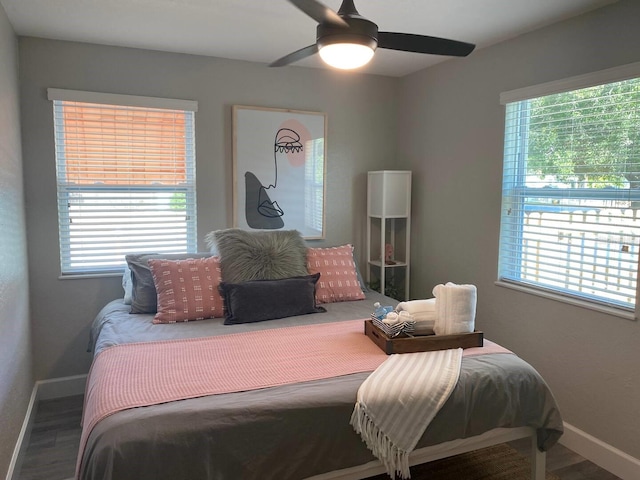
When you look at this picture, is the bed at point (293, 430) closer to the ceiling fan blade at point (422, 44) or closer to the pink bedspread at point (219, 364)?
the pink bedspread at point (219, 364)

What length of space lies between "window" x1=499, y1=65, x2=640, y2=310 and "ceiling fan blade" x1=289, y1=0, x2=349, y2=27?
1595 millimetres

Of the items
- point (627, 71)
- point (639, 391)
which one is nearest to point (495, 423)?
point (639, 391)

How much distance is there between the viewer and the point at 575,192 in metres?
2.65

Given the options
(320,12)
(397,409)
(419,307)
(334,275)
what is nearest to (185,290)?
(334,275)

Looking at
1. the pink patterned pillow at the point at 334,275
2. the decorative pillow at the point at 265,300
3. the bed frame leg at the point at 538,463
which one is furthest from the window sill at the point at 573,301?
the decorative pillow at the point at 265,300

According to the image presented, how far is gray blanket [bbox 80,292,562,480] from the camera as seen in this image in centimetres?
155

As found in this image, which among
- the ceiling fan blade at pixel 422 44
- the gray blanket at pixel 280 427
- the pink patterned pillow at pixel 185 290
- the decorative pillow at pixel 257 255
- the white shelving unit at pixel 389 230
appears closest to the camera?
the gray blanket at pixel 280 427

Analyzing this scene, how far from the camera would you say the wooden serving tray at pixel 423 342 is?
2211 mm

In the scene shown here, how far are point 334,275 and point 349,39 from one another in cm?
183

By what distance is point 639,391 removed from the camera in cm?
235

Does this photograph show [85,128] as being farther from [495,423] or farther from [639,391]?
[639,391]

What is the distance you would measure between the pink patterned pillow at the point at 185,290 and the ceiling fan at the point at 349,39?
1523 mm

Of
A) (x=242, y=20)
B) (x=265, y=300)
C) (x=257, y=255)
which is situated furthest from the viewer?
(x=257, y=255)

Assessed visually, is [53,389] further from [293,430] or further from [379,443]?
[379,443]
